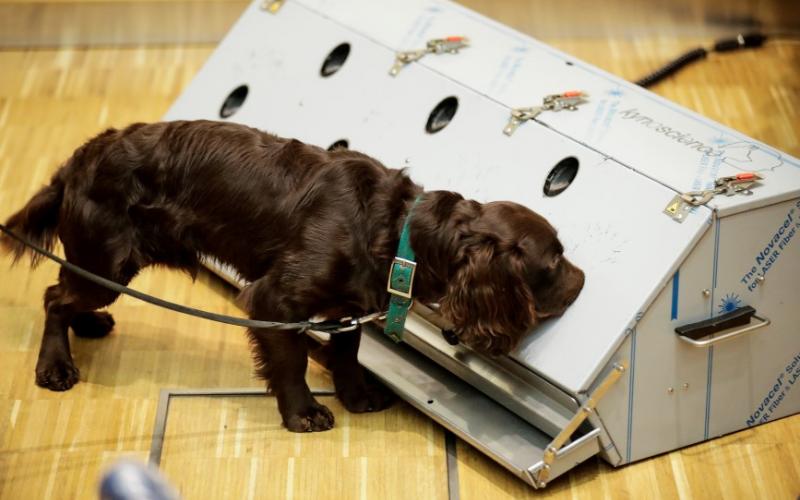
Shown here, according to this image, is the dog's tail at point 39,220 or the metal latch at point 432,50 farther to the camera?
the metal latch at point 432,50

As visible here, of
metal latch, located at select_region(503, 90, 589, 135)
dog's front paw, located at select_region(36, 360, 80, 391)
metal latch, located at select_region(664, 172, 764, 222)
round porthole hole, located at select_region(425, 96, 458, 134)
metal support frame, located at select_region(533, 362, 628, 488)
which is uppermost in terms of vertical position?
metal latch, located at select_region(664, 172, 764, 222)

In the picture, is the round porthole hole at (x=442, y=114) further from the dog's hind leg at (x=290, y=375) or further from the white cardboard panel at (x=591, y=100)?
the dog's hind leg at (x=290, y=375)

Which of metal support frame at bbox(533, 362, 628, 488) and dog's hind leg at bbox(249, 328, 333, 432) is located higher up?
metal support frame at bbox(533, 362, 628, 488)

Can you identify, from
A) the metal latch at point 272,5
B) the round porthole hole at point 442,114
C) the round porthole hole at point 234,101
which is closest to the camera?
the round porthole hole at point 442,114

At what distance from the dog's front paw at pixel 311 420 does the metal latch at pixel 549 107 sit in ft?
3.31

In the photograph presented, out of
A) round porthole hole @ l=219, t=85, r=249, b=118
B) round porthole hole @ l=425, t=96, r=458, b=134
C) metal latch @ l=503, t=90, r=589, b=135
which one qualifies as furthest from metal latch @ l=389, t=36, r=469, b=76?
round porthole hole @ l=219, t=85, r=249, b=118

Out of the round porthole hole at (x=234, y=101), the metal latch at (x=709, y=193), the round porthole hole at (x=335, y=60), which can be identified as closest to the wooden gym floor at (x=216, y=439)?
the round porthole hole at (x=234, y=101)

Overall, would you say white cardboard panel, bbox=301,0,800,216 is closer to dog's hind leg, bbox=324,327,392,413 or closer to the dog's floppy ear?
the dog's floppy ear

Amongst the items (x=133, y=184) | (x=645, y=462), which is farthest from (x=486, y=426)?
(x=133, y=184)

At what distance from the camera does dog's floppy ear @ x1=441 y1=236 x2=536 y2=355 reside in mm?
2799

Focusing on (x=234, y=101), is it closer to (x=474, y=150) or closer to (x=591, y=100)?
(x=474, y=150)

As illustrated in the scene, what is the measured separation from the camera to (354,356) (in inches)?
130

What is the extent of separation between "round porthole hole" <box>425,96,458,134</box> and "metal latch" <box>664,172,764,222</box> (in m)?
0.89

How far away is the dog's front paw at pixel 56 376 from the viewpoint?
3.36m
